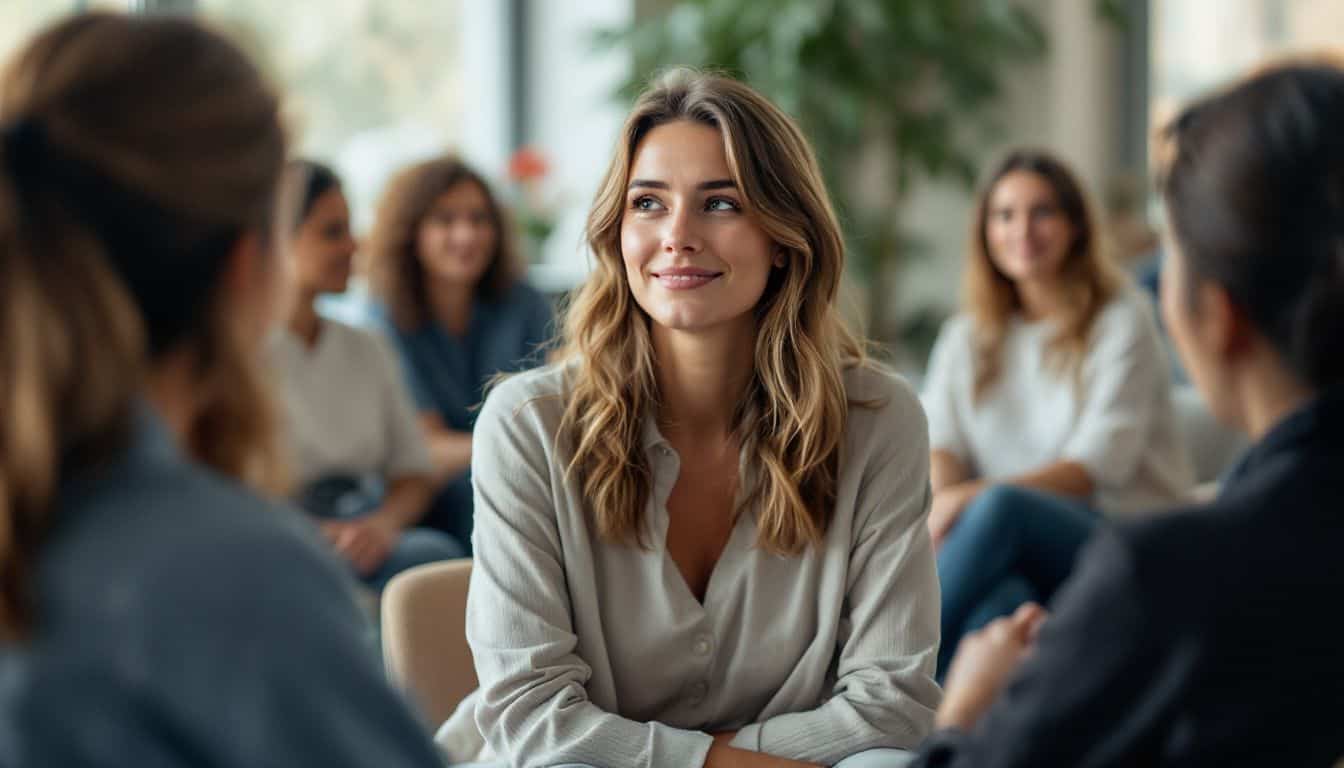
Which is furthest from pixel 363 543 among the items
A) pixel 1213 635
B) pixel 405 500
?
→ pixel 1213 635

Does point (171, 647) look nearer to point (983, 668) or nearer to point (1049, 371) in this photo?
point (983, 668)

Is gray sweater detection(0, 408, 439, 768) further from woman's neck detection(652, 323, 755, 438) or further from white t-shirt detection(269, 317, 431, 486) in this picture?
white t-shirt detection(269, 317, 431, 486)

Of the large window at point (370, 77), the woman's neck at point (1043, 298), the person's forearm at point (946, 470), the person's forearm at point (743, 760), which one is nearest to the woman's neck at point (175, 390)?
the person's forearm at point (743, 760)

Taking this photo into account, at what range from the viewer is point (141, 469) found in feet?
3.07

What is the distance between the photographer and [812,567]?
71.3 inches

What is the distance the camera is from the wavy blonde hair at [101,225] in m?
0.89

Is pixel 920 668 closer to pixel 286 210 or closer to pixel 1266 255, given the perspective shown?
pixel 1266 255

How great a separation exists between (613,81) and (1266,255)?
15.4 feet

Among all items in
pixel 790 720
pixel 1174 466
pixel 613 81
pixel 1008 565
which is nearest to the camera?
pixel 790 720

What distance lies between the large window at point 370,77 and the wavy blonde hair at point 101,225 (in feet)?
13.0

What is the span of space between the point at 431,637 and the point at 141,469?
108 centimetres

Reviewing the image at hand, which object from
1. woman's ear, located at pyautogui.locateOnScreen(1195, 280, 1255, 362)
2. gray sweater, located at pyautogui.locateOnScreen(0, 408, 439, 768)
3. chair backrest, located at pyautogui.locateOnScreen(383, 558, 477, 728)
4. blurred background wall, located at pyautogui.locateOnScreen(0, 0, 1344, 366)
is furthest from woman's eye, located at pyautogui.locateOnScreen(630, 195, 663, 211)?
blurred background wall, located at pyautogui.locateOnScreen(0, 0, 1344, 366)

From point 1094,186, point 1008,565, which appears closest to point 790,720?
point 1008,565

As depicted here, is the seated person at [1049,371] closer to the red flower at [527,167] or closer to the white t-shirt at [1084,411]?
the white t-shirt at [1084,411]
